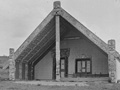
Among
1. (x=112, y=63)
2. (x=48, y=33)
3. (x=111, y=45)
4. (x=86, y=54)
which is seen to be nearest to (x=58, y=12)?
(x=48, y=33)

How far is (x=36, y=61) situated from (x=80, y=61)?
4998 mm

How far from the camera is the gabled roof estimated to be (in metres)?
17.7

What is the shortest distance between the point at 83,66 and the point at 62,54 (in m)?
2.61

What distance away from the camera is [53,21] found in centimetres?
1989

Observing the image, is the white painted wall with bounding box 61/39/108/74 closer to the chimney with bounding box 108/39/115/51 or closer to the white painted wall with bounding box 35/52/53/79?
the white painted wall with bounding box 35/52/53/79

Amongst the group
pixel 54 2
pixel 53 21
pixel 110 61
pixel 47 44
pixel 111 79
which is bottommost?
pixel 111 79

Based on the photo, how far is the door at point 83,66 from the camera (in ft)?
72.5

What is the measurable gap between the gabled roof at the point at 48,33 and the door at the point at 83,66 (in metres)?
4.07

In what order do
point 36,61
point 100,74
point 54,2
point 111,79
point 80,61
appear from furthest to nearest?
point 36,61 < point 80,61 < point 100,74 < point 54,2 < point 111,79

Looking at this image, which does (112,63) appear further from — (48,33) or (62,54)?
(62,54)

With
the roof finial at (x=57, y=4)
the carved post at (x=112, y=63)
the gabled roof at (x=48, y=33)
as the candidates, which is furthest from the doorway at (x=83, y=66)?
the roof finial at (x=57, y=4)

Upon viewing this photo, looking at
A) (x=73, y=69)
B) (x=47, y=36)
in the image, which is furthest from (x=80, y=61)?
(x=47, y=36)

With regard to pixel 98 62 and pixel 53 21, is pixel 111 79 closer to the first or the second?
pixel 98 62

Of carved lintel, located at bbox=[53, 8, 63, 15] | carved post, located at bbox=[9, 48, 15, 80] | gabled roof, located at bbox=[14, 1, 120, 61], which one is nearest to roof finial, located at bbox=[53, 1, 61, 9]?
gabled roof, located at bbox=[14, 1, 120, 61]
